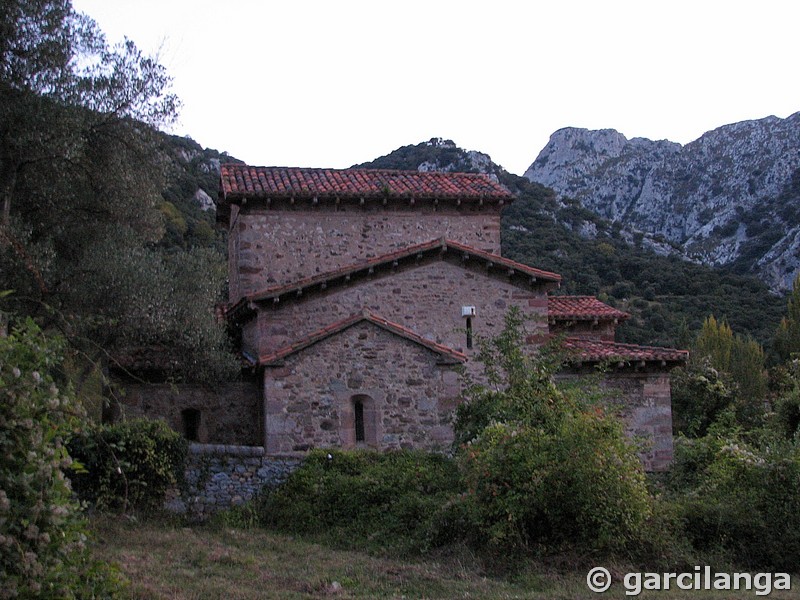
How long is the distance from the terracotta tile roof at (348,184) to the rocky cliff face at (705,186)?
138ft

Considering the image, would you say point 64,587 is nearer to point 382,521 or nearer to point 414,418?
point 382,521

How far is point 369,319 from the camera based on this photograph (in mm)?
16469

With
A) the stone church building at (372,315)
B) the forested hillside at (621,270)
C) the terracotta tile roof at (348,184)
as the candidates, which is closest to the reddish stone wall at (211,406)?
the stone church building at (372,315)

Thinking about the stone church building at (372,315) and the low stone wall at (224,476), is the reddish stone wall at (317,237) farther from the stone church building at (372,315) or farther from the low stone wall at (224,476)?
the low stone wall at (224,476)

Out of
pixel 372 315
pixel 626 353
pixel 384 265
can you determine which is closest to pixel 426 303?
pixel 384 265

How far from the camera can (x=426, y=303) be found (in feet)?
61.2

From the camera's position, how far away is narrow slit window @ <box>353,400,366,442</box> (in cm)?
1644

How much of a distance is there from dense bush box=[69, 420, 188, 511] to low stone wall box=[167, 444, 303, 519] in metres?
0.25

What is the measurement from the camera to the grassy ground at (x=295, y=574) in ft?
30.1

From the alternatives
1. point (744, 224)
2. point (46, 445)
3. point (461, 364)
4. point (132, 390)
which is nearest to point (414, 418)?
point (461, 364)

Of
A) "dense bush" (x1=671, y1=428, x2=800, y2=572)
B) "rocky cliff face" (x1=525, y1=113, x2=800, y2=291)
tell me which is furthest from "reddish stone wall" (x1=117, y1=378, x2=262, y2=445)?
"rocky cliff face" (x1=525, y1=113, x2=800, y2=291)

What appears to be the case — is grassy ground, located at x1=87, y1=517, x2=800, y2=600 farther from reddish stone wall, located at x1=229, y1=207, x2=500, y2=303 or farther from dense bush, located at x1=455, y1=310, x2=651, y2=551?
reddish stone wall, located at x1=229, y1=207, x2=500, y2=303

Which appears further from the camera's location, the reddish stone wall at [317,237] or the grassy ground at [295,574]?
the reddish stone wall at [317,237]

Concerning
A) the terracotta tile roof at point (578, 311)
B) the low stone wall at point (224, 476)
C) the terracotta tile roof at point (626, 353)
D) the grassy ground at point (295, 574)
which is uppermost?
the terracotta tile roof at point (578, 311)
